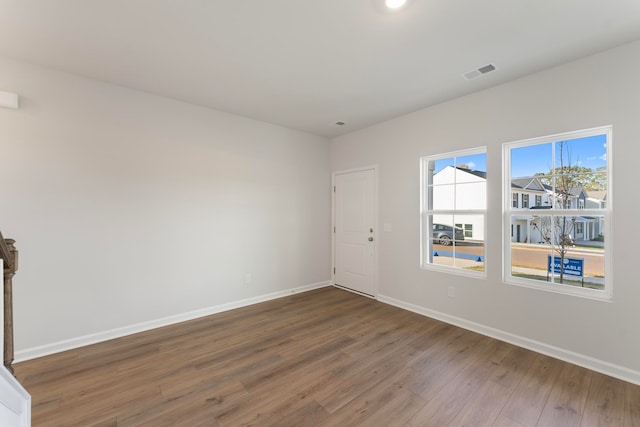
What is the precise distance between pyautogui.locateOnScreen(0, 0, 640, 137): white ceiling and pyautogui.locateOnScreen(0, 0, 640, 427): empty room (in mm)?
20

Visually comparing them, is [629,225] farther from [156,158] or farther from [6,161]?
[6,161]

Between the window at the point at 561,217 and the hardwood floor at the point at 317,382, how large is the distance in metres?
0.81

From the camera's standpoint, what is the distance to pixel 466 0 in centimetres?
181

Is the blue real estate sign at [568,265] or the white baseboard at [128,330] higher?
the blue real estate sign at [568,265]

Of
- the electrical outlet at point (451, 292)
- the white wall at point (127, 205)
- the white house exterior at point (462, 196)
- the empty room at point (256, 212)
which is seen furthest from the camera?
the electrical outlet at point (451, 292)

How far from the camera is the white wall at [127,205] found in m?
2.54

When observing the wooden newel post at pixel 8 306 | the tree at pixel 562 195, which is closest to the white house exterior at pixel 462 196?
the tree at pixel 562 195

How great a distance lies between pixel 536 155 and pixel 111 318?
4.99m

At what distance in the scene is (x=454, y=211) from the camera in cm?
342

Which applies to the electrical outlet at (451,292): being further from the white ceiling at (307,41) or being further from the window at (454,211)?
the white ceiling at (307,41)

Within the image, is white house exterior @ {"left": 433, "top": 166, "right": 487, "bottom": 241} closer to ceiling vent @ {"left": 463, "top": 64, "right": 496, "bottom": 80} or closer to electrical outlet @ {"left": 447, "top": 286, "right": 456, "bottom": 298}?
electrical outlet @ {"left": 447, "top": 286, "right": 456, "bottom": 298}

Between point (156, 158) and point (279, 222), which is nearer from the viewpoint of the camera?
point (156, 158)

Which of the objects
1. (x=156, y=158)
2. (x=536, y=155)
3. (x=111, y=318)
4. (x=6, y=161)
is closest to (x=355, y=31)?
(x=536, y=155)

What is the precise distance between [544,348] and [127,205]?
4723mm
